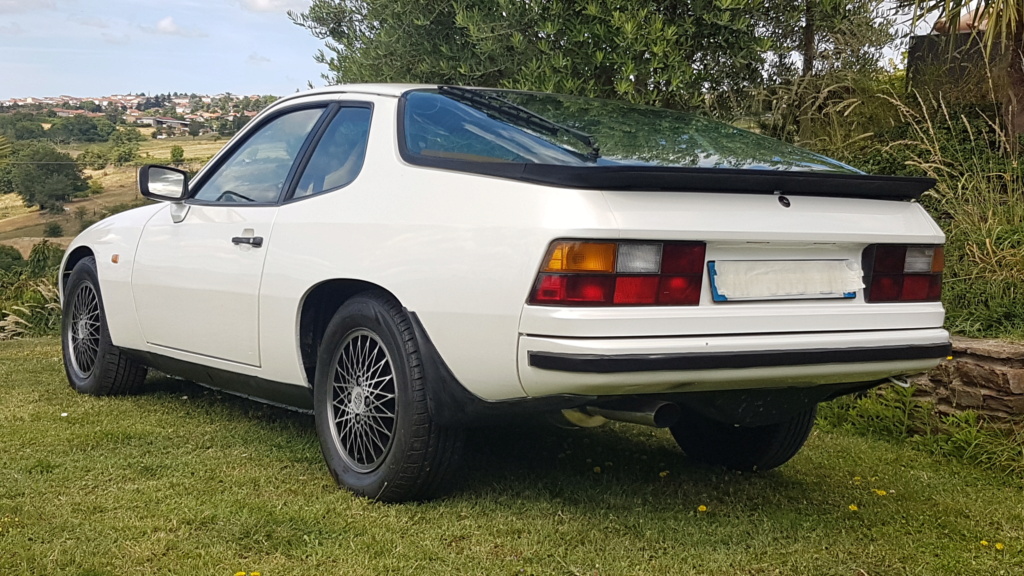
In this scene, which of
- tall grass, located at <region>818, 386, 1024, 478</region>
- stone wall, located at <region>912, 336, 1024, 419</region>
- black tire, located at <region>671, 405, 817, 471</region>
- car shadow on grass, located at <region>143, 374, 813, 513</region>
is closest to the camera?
car shadow on grass, located at <region>143, 374, 813, 513</region>

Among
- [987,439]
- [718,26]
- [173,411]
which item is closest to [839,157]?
[718,26]

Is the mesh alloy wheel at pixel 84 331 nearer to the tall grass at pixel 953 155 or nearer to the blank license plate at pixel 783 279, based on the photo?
the blank license plate at pixel 783 279

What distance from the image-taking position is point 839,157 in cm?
814

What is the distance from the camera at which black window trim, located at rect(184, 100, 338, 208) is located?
174 inches

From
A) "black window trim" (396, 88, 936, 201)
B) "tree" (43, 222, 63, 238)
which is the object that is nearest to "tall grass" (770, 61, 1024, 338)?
"black window trim" (396, 88, 936, 201)

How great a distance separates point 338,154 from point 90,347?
8.06ft

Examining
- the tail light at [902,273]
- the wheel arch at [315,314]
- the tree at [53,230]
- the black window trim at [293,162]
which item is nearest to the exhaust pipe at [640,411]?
the tail light at [902,273]

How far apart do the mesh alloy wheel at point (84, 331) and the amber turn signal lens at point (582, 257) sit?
347 cm

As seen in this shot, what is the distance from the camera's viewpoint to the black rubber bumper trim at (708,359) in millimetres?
3129

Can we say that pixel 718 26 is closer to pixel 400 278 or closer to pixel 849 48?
pixel 849 48

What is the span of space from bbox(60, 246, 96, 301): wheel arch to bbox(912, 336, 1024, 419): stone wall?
4.32 metres

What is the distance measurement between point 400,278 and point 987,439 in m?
2.84

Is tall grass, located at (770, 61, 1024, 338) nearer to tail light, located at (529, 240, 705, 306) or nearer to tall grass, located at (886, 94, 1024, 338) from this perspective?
tall grass, located at (886, 94, 1024, 338)

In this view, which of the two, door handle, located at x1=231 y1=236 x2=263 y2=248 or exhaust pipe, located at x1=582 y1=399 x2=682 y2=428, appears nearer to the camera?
exhaust pipe, located at x1=582 y1=399 x2=682 y2=428
